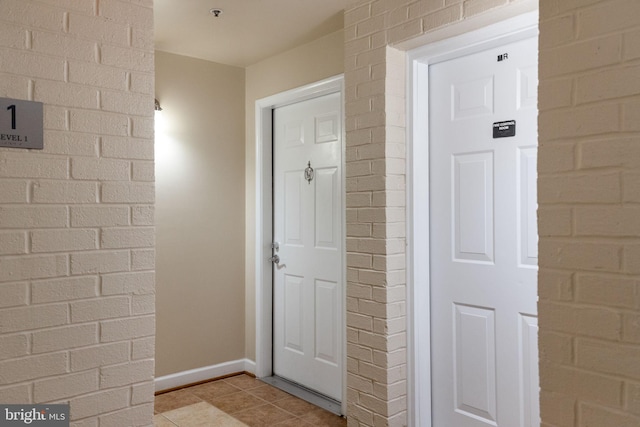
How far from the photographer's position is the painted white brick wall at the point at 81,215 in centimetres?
158

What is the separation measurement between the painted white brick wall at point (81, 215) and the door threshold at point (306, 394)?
143 cm

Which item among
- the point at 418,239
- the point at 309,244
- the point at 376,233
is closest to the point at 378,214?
the point at 376,233

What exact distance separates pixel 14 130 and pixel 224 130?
2.07 meters

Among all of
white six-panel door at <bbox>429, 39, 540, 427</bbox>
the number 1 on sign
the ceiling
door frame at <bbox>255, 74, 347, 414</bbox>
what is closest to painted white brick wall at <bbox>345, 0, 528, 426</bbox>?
white six-panel door at <bbox>429, 39, 540, 427</bbox>

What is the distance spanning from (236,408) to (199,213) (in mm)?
1358

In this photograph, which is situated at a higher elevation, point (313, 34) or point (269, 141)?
point (313, 34)

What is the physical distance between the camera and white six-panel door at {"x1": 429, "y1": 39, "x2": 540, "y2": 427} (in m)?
2.04

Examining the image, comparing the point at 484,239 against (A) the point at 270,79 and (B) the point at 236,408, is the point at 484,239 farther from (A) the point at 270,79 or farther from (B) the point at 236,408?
(A) the point at 270,79

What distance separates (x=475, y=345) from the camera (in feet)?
7.31

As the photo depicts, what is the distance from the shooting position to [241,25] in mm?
2838

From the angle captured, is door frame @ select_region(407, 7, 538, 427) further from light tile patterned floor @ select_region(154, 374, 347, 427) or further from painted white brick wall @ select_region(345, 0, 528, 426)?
light tile patterned floor @ select_region(154, 374, 347, 427)

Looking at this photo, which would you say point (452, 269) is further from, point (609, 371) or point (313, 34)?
point (313, 34)

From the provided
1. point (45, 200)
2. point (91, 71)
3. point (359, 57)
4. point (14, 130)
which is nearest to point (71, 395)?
point (45, 200)

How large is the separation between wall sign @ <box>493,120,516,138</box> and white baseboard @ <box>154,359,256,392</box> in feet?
8.05
